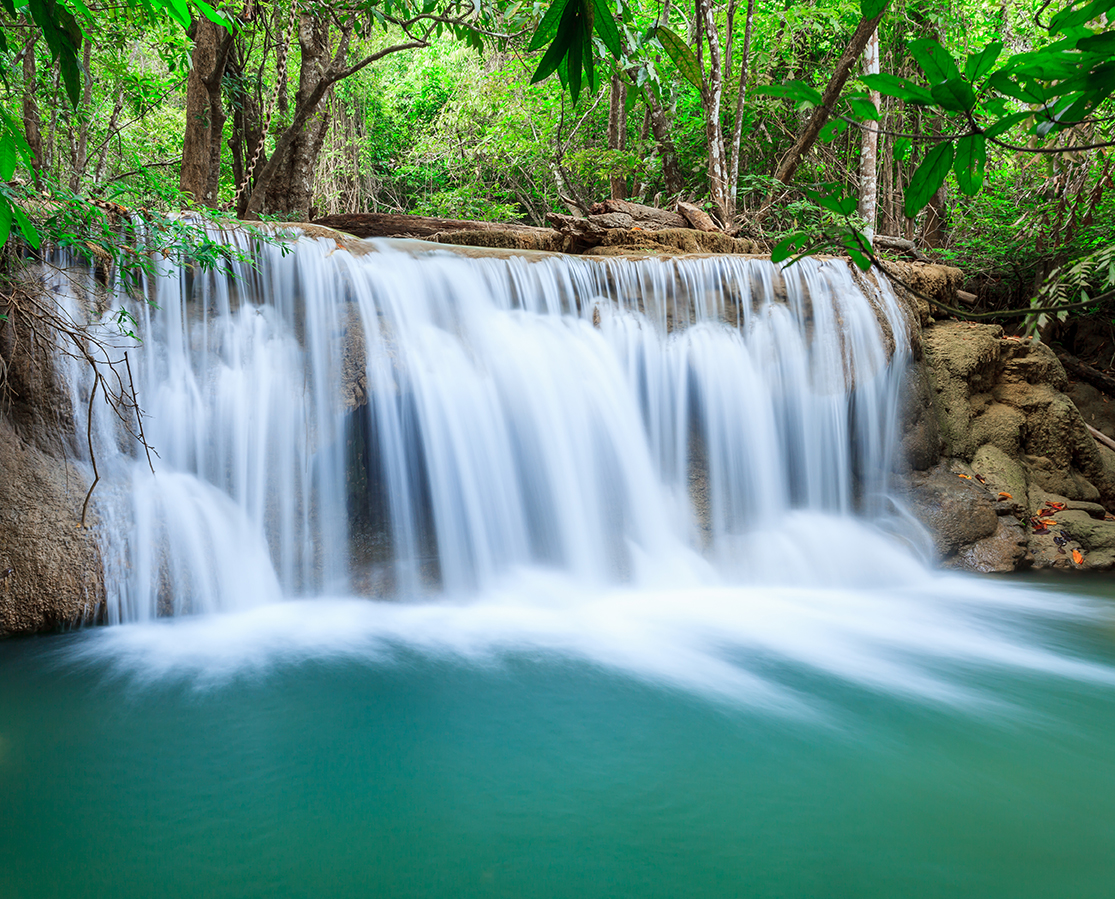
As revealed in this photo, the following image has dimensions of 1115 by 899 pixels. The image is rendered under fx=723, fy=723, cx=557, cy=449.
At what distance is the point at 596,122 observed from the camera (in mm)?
14586

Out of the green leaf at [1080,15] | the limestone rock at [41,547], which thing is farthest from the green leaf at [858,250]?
the limestone rock at [41,547]

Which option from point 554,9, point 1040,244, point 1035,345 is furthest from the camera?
point 1040,244

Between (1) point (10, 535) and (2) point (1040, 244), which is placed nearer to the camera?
(1) point (10, 535)

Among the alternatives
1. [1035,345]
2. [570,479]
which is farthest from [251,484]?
[1035,345]

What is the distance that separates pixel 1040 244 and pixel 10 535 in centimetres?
1009

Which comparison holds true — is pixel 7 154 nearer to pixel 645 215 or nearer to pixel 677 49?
pixel 677 49

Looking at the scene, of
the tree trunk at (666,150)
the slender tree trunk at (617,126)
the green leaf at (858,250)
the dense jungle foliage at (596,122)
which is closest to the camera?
the dense jungle foliage at (596,122)

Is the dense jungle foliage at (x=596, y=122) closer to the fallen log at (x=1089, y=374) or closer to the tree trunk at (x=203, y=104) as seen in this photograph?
the tree trunk at (x=203, y=104)

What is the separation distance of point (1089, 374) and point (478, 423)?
757 centimetres

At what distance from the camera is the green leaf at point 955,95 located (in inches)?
40.0

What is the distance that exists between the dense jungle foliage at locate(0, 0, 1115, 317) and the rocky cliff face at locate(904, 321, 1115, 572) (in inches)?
34.4

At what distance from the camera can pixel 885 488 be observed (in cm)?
652

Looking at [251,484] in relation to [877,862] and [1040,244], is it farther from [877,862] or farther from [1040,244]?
[1040,244]

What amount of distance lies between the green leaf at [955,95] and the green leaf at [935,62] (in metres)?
0.01
